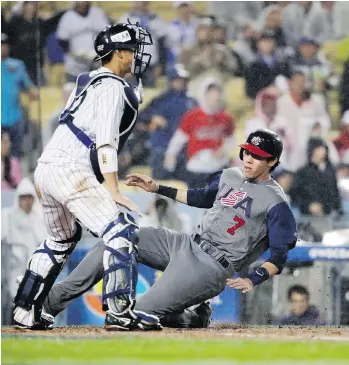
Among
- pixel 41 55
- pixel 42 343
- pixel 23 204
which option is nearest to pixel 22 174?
pixel 23 204

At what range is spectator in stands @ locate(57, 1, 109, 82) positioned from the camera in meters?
9.10

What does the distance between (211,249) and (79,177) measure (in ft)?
3.09

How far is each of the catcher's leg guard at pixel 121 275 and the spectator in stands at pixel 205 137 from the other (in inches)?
153

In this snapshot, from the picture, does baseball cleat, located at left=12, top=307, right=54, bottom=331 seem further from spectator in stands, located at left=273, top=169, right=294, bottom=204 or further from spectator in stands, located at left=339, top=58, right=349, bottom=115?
spectator in stands, located at left=339, top=58, right=349, bottom=115

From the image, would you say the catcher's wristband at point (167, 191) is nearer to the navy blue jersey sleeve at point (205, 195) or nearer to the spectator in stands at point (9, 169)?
the navy blue jersey sleeve at point (205, 195)

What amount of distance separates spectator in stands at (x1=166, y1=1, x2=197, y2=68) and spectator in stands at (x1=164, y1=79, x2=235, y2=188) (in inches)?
18.8

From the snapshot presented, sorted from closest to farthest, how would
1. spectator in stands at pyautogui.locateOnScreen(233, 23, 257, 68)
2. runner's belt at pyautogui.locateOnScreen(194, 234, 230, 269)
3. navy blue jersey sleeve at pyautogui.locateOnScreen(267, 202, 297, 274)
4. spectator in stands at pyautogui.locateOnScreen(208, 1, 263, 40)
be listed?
navy blue jersey sleeve at pyautogui.locateOnScreen(267, 202, 297, 274) < runner's belt at pyautogui.locateOnScreen(194, 234, 230, 269) < spectator in stands at pyautogui.locateOnScreen(233, 23, 257, 68) < spectator in stands at pyautogui.locateOnScreen(208, 1, 263, 40)

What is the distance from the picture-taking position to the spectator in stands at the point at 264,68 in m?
8.85

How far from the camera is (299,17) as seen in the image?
9055 millimetres

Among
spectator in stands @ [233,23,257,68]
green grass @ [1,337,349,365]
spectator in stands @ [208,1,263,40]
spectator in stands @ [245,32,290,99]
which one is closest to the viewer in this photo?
green grass @ [1,337,349,365]

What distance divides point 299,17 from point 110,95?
15.9ft

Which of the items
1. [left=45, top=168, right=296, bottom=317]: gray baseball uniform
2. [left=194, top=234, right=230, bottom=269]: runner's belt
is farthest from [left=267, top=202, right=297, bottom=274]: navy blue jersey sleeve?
[left=194, top=234, right=230, bottom=269]: runner's belt

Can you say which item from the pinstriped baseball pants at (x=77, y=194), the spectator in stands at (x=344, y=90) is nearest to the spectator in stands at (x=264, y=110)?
the spectator in stands at (x=344, y=90)

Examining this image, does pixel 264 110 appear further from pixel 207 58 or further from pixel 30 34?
pixel 30 34
